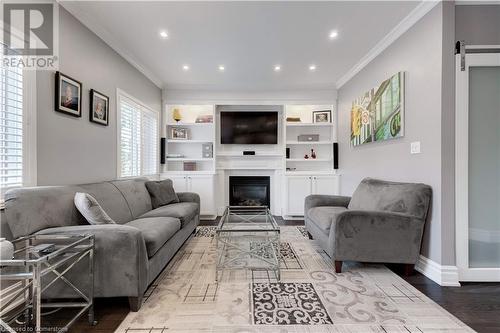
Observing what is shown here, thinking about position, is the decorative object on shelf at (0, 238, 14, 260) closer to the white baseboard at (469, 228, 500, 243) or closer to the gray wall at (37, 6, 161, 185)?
the gray wall at (37, 6, 161, 185)

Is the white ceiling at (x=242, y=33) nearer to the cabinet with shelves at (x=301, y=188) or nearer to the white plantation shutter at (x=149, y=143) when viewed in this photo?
the white plantation shutter at (x=149, y=143)

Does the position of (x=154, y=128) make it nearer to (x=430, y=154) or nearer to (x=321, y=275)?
(x=321, y=275)

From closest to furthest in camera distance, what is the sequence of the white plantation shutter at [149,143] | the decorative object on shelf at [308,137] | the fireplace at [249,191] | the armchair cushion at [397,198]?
1. the armchair cushion at [397,198]
2. the white plantation shutter at [149,143]
3. the decorative object on shelf at [308,137]
4. the fireplace at [249,191]

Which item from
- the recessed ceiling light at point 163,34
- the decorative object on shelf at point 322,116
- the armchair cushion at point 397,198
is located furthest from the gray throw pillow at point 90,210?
the decorative object on shelf at point 322,116

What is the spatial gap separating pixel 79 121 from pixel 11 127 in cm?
74

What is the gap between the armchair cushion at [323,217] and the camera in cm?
265

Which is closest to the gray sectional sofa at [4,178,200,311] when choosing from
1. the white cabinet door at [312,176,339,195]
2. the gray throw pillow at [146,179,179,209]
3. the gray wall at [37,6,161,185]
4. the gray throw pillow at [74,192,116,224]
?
the gray throw pillow at [74,192,116,224]

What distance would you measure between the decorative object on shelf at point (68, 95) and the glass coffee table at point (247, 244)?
1939mm

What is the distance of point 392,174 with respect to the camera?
313 cm

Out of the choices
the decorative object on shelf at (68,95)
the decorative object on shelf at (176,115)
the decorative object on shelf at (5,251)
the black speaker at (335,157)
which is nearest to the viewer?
the decorative object on shelf at (5,251)

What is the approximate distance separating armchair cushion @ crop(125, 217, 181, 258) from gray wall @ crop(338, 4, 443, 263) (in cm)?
264

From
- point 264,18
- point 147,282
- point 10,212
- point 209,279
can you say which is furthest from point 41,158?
point 264,18

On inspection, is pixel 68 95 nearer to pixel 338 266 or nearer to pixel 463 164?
pixel 338 266

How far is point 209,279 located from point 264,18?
2826mm
